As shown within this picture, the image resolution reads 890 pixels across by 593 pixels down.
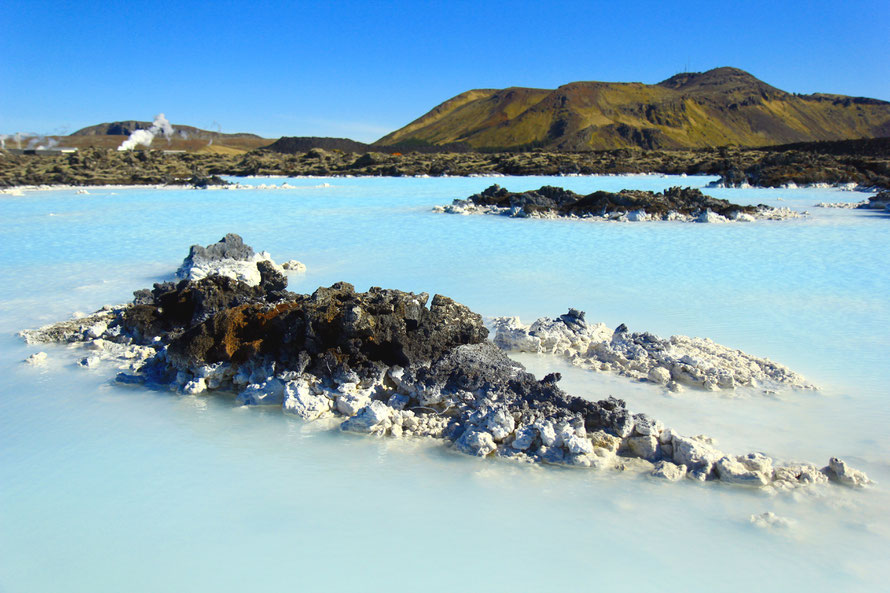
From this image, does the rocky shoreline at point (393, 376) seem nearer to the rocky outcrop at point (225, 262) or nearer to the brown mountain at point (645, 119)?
the rocky outcrop at point (225, 262)

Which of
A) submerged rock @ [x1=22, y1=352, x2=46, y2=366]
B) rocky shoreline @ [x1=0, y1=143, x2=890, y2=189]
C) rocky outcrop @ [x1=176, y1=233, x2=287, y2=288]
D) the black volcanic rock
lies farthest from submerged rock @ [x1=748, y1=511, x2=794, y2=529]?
rocky shoreline @ [x1=0, y1=143, x2=890, y2=189]

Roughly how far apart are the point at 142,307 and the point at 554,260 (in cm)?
605

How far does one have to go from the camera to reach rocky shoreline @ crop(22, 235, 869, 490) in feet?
10.1

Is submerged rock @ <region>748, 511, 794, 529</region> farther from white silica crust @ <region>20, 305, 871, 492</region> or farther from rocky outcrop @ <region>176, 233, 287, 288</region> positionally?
rocky outcrop @ <region>176, 233, 287, 288</region>

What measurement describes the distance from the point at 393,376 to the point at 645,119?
119 m

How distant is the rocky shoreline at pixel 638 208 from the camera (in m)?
14.3

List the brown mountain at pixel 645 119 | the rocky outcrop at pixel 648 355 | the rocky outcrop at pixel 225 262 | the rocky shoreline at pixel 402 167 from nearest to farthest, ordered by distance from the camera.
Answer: the rocky outcrop at pixel 648 355 < the rocky outcrop at pixel 225 262 < the rocky shoreline at pixel 402 167 < the brown mountain at pixel 645 119

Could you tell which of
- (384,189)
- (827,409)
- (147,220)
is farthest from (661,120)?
(827,409)

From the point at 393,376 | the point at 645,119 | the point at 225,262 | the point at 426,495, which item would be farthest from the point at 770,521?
the point at 645,119

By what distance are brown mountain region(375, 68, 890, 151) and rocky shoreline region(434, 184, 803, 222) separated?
3181 inches

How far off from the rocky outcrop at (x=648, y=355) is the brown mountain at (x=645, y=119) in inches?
3643

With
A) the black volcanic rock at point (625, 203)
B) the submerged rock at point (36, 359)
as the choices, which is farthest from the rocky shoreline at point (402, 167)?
the submerged rock at point (36, 359)

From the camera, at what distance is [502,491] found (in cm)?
286

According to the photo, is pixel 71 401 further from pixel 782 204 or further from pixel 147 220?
pixel 782 204
